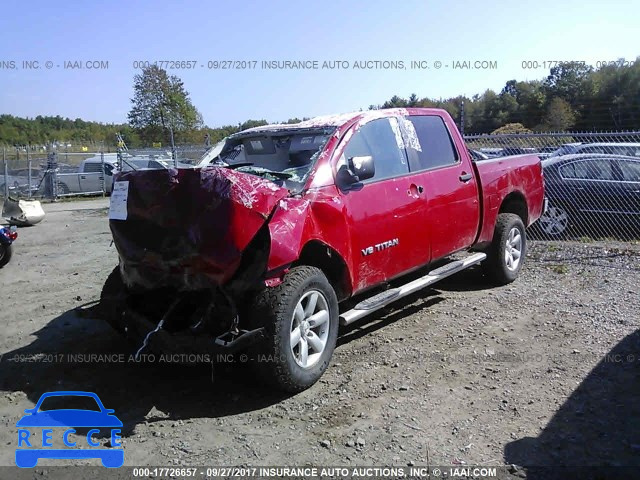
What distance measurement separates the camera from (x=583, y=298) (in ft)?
20.5

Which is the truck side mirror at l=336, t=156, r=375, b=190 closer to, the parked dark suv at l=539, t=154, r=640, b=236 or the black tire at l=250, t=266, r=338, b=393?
the black tire at l=250, t=266, r=338, b=393

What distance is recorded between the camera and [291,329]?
3984 mm

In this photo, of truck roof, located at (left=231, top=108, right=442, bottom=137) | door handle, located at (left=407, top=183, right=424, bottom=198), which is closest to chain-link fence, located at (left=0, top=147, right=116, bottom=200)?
truck roof, located at (left=231, top=108, right=442, bottom=137)

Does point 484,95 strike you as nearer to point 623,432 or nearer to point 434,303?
point 434,303

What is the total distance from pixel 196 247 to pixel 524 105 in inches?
866

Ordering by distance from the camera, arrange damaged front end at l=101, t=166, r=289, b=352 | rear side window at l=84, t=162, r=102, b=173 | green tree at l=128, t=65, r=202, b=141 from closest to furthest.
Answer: damaged front end at l=101, t=166, r=289, b=352 → rear side window at l=84, t=162, r=102, b=173 → green tree at l=128, t=65, r=202, b=141

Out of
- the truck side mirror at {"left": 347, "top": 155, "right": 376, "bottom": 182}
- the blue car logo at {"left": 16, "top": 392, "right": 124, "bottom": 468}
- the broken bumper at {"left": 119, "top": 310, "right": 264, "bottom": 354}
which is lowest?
the blue car logo at {"left": 16, "top": 392, "right": 124, "bottom": 468}

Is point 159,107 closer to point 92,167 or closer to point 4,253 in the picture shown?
point 92,167

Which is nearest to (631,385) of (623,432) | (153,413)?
(623,432)

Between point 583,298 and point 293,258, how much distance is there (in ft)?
12.6

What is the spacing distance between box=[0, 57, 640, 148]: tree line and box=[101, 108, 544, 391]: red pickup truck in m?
6.02

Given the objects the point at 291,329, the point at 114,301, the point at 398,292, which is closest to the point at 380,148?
the point at 398,292

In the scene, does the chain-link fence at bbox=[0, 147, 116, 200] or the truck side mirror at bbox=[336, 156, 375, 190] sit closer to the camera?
the truck side mirror at bbox=[336, 156, 375, 190]

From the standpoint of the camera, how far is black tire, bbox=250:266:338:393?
3.84m
